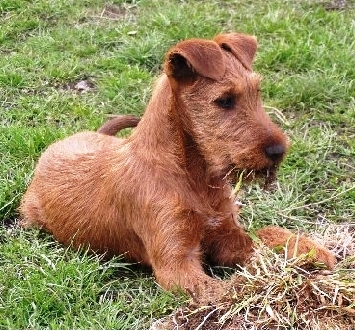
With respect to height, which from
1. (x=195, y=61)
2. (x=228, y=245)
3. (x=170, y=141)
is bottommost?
(x=228, y=245)

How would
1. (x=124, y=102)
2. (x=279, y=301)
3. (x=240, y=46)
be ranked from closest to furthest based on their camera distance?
1. (x=279, y=301)
2. (x=240, y=46)
3. (x=124, y=102)

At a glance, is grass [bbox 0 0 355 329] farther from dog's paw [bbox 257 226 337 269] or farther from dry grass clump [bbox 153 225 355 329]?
dog's paw [bbox 257 226 337 269]

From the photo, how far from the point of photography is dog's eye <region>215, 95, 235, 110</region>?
491 centimetres

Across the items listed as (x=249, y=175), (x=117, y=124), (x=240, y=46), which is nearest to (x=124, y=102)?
(x=117, y=124)

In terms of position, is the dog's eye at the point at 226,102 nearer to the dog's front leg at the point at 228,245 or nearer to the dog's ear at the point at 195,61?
the dog's ear at the point at 195,61

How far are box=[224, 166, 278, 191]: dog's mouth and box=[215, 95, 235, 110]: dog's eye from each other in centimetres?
38

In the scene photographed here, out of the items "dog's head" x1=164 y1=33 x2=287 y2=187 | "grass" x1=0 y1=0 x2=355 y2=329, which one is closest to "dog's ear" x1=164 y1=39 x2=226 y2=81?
"dog's head" x1=164 y1=33 x2=287 y2=187

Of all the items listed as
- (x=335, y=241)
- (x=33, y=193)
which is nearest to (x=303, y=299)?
(x=335, y=241)

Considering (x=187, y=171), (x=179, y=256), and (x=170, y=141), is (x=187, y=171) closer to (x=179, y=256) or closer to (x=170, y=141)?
(x=170, y=141)

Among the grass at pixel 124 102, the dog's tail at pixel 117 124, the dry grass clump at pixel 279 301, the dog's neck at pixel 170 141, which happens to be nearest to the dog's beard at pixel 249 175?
the dog's neck at pixel 170 141

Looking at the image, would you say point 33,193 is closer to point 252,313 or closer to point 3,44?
point 252,313

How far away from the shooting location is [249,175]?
487 centimetres

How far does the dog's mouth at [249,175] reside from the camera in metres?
4.81

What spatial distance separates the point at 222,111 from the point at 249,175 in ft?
1.39
